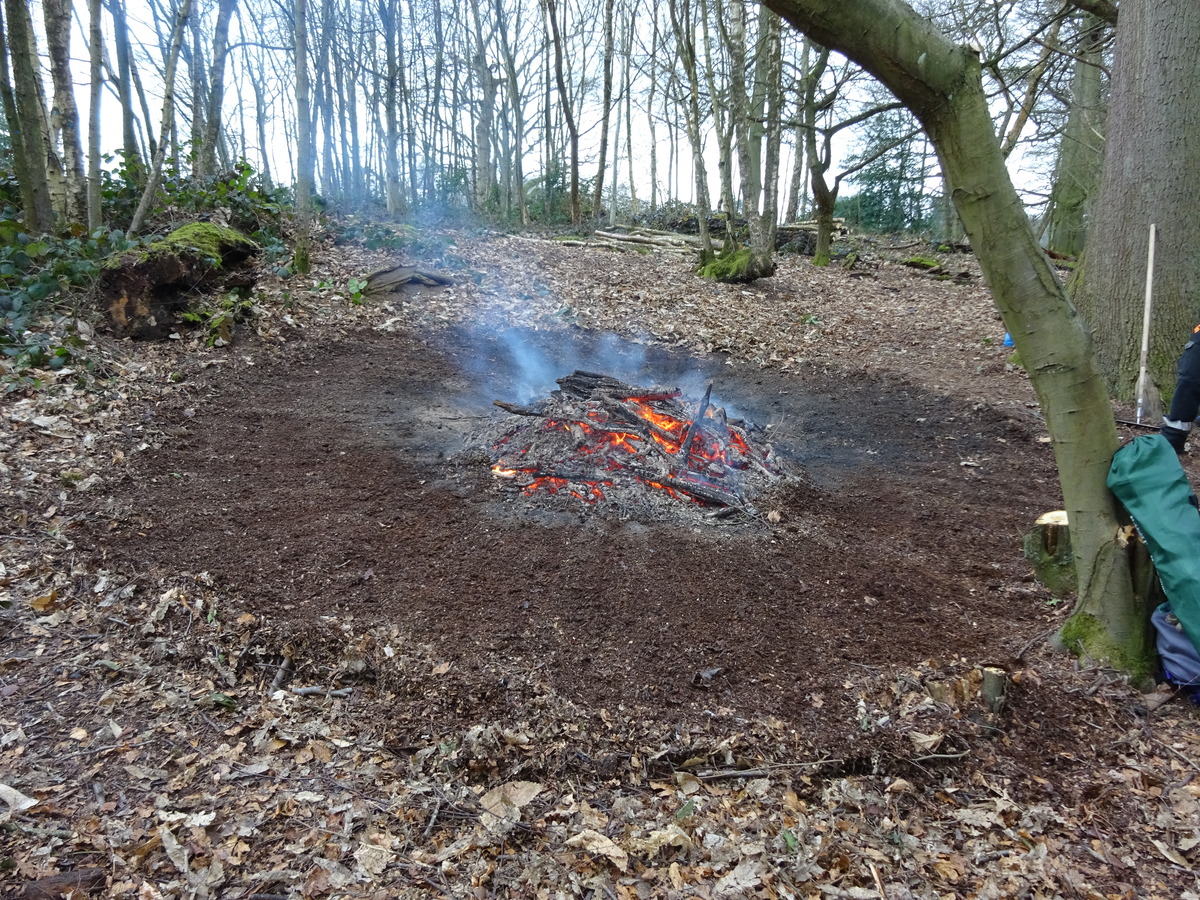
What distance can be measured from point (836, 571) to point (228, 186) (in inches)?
409

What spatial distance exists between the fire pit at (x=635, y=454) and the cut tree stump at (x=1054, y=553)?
1.66 metres

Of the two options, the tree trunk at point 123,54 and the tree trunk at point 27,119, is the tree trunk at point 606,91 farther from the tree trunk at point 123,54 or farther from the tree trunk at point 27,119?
the tree trunk at point 27,119

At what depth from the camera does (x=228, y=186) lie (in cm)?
967

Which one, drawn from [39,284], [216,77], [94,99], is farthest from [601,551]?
[216,77]

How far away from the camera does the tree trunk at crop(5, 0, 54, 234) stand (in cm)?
634

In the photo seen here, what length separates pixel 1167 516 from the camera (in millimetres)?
2508

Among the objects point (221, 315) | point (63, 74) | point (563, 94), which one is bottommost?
point (221, 315)

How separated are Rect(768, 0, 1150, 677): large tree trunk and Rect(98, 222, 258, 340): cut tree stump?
23.5 ft

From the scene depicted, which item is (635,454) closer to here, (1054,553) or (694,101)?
(1054,553)

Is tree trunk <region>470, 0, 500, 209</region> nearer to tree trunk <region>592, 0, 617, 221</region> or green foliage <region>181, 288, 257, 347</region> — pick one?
tree trunk <region>592, 0, 617, 221</region>

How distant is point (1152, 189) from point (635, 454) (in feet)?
18.1

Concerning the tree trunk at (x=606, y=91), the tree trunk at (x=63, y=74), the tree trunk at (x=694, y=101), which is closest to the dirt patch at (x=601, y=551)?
the tree trunk at (x=63, y=74)

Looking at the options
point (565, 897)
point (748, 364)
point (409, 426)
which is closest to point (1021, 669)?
point (565, 897)

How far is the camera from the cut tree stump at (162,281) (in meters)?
6.68
